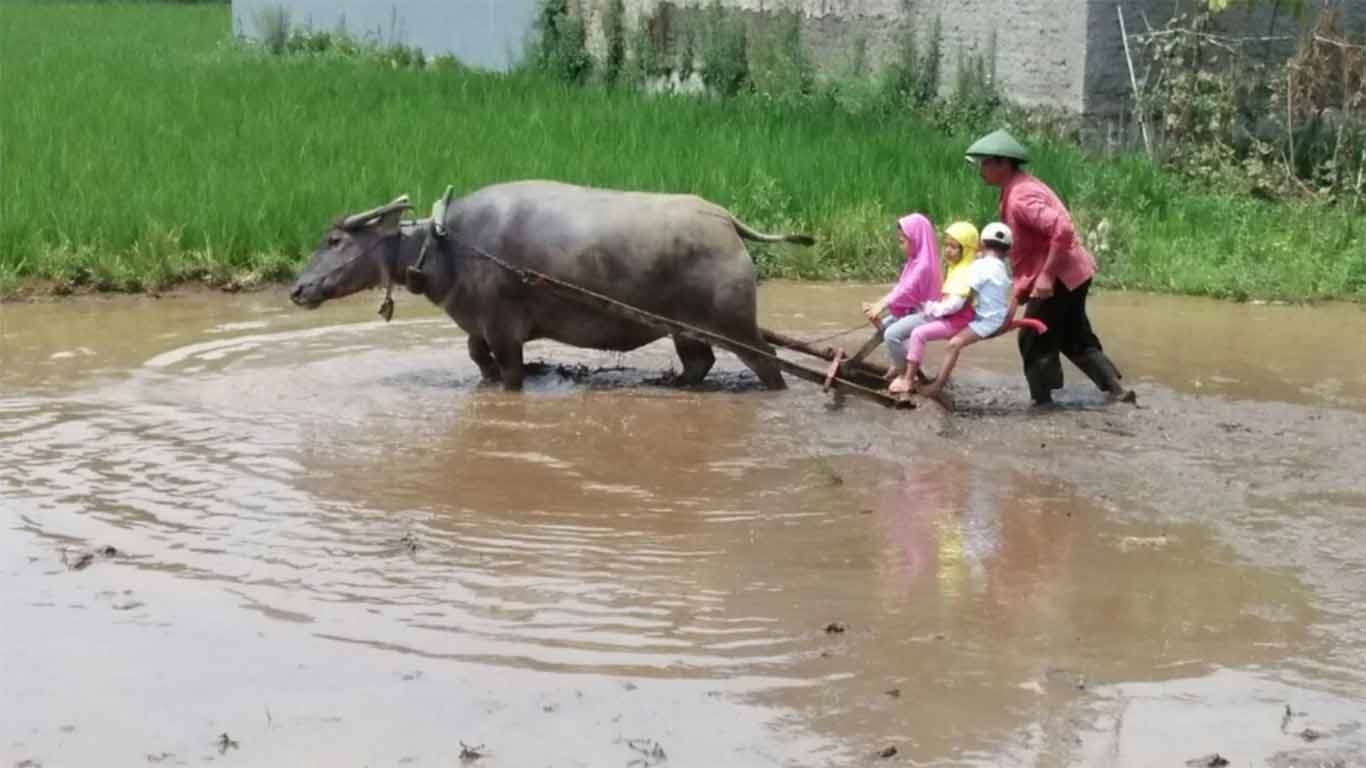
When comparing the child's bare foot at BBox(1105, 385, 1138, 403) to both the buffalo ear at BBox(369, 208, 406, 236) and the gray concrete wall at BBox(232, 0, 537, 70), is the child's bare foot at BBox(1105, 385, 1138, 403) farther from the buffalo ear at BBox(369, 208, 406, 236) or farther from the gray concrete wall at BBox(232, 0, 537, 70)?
the gray concrete wall at BBox(232, 0, 537, 70)

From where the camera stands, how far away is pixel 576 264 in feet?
25.9

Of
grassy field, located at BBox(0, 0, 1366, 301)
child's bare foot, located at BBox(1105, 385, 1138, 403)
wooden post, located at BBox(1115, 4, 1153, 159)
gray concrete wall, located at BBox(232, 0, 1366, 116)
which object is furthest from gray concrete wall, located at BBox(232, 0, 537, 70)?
child's bare foot, located at BBox(1105, 385, 1138, 403)

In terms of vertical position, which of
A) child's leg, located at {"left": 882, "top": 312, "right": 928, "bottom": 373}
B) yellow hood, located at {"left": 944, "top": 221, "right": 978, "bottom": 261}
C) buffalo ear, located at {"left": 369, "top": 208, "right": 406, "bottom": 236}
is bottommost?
child's leg, located at {"left": 882, "top": 312, "right": 928, "bottom": 373}

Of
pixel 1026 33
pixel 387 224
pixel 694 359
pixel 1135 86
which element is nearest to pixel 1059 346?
pixel 694 359

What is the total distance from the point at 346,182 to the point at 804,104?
17.6ft

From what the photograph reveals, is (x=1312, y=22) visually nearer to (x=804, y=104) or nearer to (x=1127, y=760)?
(x=804, y=104)

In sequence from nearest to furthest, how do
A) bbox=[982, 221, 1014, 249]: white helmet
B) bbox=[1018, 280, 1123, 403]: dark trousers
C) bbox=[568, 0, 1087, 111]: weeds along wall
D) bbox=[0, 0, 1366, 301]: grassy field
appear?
bbox=[982, 221, 1014, 249]: white helmet
bbox=[1018, 280, 1123, 403]: dark trousers
bbox=[0, 0, 1366, 301]: grassy field
bbox=[568, 0, 1087, 111]: weeds along wall

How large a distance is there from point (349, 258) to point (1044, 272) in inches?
107

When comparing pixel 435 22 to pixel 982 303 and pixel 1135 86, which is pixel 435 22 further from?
pixel 982 303

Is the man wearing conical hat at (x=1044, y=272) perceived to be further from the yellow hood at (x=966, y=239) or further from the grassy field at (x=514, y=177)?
the grassy field at (x=514, y=177)

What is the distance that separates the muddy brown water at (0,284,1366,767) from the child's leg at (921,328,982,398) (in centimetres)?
18

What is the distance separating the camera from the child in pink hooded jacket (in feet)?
25.1

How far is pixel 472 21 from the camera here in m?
21.8

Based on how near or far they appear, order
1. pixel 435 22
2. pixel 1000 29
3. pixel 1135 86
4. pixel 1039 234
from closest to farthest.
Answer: pixel 1039 234 < pixel 1135 86 < pixel 1000 29 < pixel 435 22
